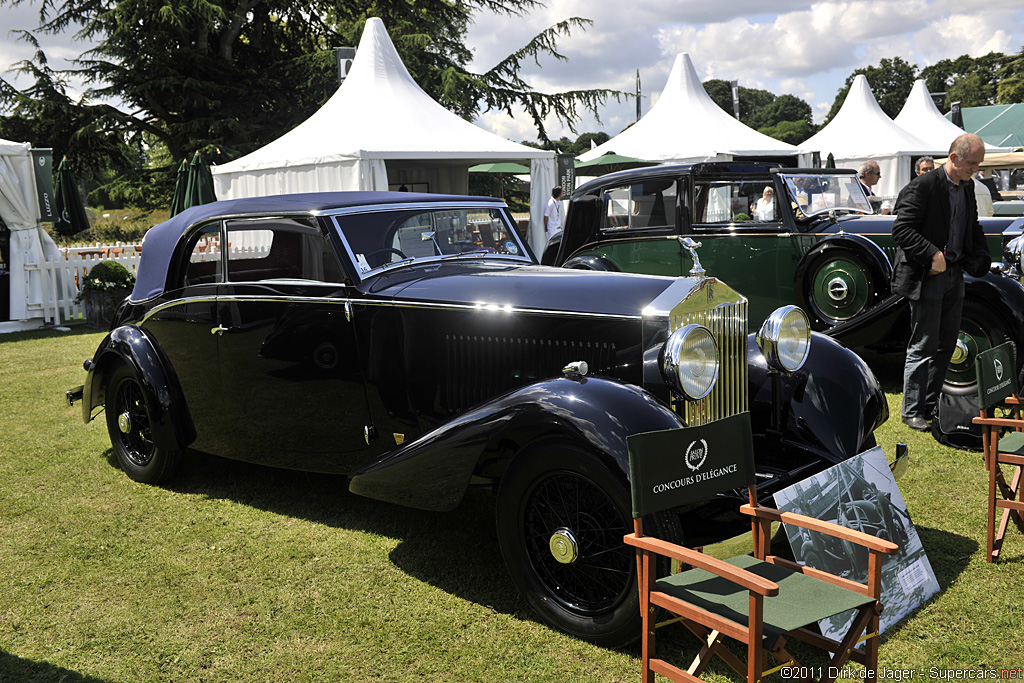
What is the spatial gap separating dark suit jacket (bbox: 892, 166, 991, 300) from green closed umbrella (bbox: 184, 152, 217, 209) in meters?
10.6

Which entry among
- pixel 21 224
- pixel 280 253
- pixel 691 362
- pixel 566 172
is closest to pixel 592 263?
pixel 280 253

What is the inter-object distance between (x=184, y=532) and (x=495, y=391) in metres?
1.96

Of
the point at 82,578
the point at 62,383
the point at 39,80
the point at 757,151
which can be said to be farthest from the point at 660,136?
the point at 39,80

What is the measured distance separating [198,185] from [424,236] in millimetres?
9777

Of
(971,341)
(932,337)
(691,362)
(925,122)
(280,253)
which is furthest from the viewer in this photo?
(925,122)

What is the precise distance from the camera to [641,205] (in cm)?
797

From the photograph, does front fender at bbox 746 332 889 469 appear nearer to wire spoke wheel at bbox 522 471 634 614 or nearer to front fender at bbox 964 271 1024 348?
wire spoke wheel at bbox 522 471 634 614

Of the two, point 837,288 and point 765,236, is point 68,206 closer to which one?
point 765,236

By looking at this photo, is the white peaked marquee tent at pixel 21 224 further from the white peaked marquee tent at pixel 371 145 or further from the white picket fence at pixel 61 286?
the white peaked marquee tent at pixel 371 145

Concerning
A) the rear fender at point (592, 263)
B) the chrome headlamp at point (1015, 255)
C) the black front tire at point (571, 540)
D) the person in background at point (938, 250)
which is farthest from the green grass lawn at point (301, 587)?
the rear fender at point (592, 263)

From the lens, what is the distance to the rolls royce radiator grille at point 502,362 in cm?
351

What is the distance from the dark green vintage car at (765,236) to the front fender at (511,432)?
12.3 feet

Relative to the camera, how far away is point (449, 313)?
385 cm

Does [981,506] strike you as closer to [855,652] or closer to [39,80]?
[855,652]
